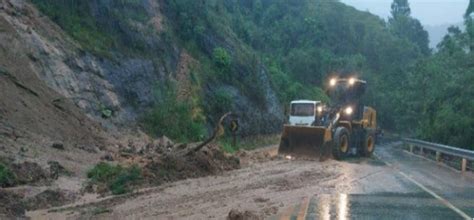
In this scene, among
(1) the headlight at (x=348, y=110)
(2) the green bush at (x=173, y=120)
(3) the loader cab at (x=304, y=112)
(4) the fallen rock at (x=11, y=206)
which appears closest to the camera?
(4) the fallen rock at (x=11, y=206)

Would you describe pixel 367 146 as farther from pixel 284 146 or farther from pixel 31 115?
pixel 31 115

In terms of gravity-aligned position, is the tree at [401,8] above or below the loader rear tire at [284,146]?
above

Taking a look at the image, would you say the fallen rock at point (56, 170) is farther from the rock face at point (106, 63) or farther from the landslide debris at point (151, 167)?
the rock face at point (106, 63)

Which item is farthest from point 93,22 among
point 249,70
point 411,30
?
point 411,30

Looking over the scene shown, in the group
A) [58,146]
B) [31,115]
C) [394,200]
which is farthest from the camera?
[31,115]

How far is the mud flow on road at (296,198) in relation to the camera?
1051 centimetres

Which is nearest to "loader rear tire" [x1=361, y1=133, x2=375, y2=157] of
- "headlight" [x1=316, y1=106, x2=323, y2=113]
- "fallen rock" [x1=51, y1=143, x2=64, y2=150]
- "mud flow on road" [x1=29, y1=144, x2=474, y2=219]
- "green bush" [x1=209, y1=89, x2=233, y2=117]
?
"headlight" [x1=316, y1=106, x2=323, y2=113]

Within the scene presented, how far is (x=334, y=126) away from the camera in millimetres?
25141

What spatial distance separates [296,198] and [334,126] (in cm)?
1295

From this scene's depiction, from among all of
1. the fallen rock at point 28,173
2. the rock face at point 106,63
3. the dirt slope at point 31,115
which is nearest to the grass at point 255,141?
the rock face at point 106,63

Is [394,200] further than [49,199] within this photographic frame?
Yes

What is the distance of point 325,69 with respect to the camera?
71.1 meters

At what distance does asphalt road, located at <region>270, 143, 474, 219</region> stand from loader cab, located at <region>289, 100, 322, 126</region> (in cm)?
939

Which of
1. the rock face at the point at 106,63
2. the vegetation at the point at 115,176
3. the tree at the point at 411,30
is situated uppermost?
the tree at the point at 411,30
